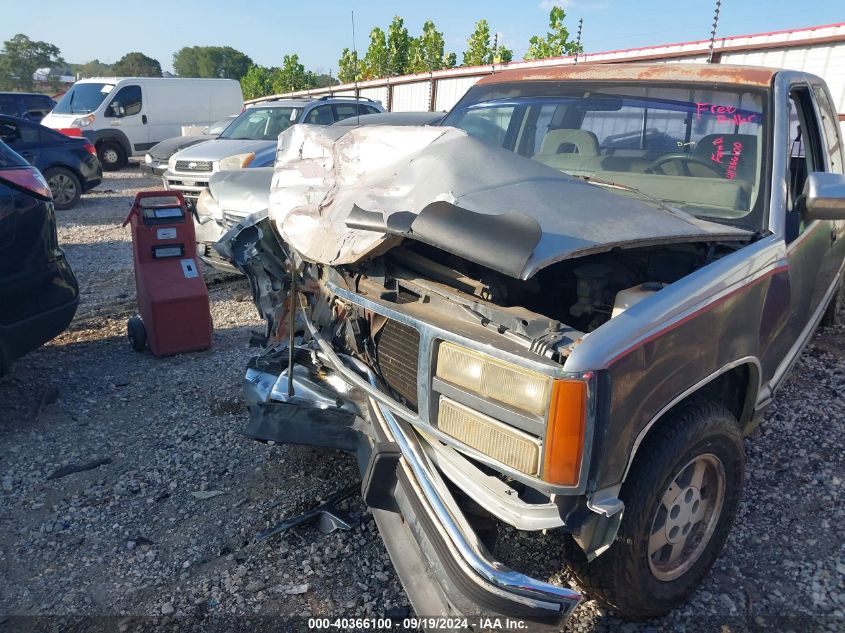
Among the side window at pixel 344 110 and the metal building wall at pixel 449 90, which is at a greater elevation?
the metal building wall at pixel 449 90

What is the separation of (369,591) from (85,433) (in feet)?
7.41

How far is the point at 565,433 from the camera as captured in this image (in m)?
1.80

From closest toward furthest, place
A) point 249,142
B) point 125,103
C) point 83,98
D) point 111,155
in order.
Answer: point 249,142, point 83,98, point 125,103, point 111,155

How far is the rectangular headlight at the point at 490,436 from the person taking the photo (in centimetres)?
187

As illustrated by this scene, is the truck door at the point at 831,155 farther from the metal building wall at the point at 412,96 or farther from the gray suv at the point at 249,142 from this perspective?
the metal building wall at the point at 412,96

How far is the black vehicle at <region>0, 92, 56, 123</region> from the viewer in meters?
16.7

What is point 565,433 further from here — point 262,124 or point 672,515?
point 262,124

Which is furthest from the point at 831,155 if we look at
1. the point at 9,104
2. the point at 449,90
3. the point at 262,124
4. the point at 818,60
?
the point at 9,104

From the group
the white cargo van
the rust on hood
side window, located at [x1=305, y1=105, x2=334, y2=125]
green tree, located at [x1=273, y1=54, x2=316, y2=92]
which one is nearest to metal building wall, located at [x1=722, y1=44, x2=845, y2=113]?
side window, located at [x1=305, y1=105, x2=334, y2=125]

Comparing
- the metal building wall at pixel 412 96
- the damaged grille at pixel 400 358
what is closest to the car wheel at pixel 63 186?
the metal building wall at pixel 412 96

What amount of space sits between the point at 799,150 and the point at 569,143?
4.00 feet

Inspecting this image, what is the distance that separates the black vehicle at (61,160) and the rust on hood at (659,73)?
9.92 metres

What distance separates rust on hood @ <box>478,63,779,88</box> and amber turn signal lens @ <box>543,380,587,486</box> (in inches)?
85.3

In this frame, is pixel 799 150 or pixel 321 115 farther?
pixel 321 115
